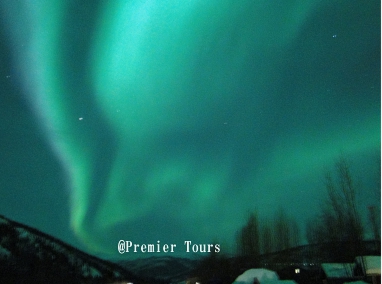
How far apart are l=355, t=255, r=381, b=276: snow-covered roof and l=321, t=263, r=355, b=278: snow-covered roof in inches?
9.1

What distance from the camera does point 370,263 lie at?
10.4 metres

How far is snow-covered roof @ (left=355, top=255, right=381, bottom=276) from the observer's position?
9.64 meters

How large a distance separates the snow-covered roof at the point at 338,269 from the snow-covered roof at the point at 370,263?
0.76 feet

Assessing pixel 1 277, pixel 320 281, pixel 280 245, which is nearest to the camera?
pixel 320 281

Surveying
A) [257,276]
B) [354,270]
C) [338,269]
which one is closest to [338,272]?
[338,269]

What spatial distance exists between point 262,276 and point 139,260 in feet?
9.44

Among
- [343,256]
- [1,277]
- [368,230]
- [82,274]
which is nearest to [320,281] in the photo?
[343,256]

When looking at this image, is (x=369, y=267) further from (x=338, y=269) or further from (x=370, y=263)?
(x=338, y=269)

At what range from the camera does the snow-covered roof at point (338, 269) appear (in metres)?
10.1

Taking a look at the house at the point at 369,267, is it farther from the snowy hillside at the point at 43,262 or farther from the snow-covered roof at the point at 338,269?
the snowy hillside at the point at 43,262

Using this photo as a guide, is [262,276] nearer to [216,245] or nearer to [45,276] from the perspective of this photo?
[216,245]

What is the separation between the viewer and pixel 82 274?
1127cm

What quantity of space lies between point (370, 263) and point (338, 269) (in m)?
0.73

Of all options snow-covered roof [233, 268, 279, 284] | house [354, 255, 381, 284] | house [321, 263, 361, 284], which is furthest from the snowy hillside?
house [354, 255, 381, 284]
